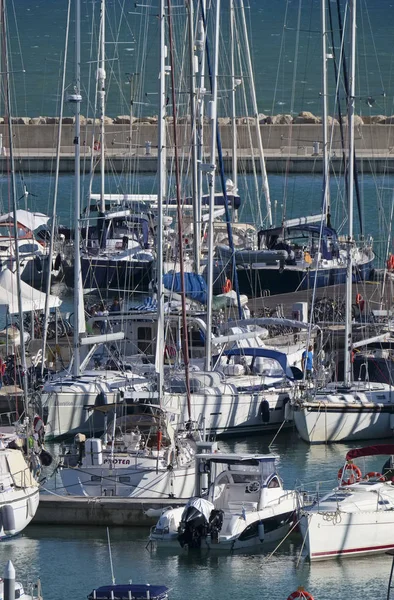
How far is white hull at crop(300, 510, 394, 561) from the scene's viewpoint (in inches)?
915

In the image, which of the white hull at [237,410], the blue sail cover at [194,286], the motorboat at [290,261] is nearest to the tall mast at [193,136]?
the blue sail cover at [194,286]

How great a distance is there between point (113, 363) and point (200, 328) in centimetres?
177

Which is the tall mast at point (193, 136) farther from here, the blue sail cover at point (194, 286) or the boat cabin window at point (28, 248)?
the boat cabin window at point (28, 248)

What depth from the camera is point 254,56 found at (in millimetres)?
147125

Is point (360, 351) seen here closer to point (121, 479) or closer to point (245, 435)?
point (245, 435)

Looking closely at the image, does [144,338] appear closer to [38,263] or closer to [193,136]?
[193,136]

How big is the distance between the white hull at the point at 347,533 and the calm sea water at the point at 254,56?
54681 mm

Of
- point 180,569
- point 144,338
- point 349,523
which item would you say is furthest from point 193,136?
point 180,569

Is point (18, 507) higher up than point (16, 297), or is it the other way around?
point (16, 297)

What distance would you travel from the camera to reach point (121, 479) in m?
25.4

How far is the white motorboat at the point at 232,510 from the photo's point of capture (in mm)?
23578

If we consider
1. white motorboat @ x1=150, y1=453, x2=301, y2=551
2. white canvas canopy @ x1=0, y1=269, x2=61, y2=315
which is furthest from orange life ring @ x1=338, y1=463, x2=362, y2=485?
white canvas canopy @ x1=0, y1=269, x2=61, y2=315

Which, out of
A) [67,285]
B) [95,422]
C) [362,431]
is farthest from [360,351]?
[67,285]

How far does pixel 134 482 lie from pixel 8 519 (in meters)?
2.41
